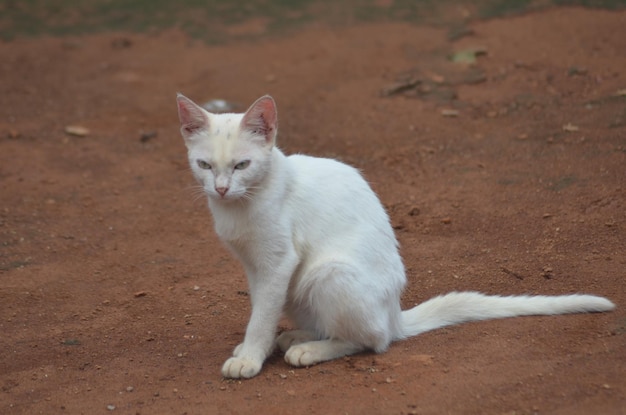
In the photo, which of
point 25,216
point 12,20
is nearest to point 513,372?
point 25,216

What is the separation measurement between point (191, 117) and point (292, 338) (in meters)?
1.37

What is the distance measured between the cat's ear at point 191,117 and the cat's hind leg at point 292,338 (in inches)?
49.5

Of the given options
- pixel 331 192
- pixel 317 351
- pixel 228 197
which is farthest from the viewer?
pixel 331 192

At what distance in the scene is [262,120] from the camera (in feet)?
14.3

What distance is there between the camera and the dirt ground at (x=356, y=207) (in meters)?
4.20

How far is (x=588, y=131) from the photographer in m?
7.38

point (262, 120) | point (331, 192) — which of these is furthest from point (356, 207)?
point (262, 120)

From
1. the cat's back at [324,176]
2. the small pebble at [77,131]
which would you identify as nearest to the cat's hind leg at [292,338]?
the cat's back at [324,176]

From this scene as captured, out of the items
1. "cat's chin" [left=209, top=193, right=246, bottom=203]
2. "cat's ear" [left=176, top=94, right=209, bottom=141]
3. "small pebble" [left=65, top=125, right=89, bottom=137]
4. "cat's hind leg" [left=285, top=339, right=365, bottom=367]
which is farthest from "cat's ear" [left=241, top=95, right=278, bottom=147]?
"small pebble" [left=65, top=125, right=89, bottom=137]

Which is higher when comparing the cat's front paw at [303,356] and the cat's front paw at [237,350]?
the cat's front paw at [303,356]

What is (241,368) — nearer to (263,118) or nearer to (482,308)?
(263,118)

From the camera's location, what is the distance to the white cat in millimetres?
4324

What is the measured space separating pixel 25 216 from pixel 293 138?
267cm

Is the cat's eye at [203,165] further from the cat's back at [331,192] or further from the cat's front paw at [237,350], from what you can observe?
the cat's front paw at [237,350]
